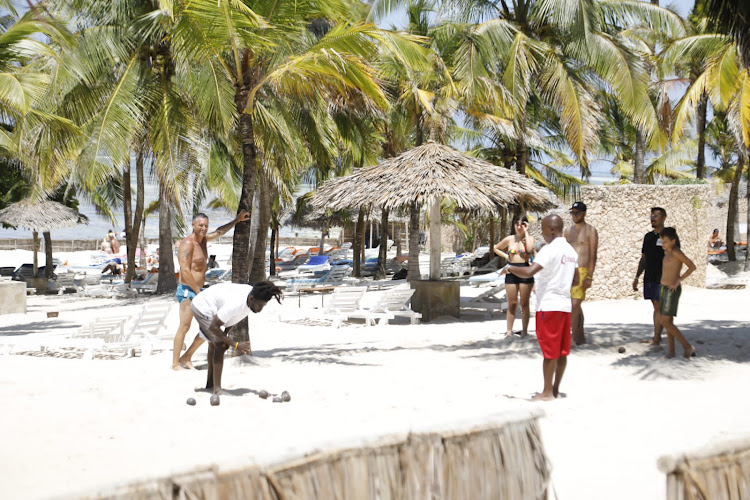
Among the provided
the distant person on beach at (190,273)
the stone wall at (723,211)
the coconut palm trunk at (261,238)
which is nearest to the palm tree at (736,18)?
the distant person on beach at (190,273)

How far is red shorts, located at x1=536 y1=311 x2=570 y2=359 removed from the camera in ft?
17.2

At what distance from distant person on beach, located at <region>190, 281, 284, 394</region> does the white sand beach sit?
44 cm

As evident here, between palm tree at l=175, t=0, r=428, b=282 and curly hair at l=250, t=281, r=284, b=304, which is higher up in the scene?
palm tree at l=175, t=0, r=428, b=282

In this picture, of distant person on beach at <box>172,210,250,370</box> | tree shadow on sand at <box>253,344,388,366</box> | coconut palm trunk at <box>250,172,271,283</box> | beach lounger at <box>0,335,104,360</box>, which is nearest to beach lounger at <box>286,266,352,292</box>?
coconut palm trunk at <box>250,172,271,283</box>

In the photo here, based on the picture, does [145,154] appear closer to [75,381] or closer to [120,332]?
[120,332]

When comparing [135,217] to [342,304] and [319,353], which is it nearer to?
[342,304]

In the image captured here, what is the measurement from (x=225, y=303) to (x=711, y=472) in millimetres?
3889

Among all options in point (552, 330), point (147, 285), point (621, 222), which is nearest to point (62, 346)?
point (552, 330)

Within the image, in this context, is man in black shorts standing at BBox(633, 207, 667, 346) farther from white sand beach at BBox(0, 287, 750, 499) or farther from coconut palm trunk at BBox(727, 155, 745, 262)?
coconut palm trunk at BBox(727, 155, 745, 262)

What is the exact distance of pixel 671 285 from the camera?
22.3 ft

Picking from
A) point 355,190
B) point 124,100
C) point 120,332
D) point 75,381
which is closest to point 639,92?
point 355,190

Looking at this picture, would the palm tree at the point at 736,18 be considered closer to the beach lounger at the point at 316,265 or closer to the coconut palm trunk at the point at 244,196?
the coconut palm trunk at the point at 244,196

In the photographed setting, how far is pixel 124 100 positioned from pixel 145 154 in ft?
20.9

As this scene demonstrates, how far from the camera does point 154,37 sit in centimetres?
1352
